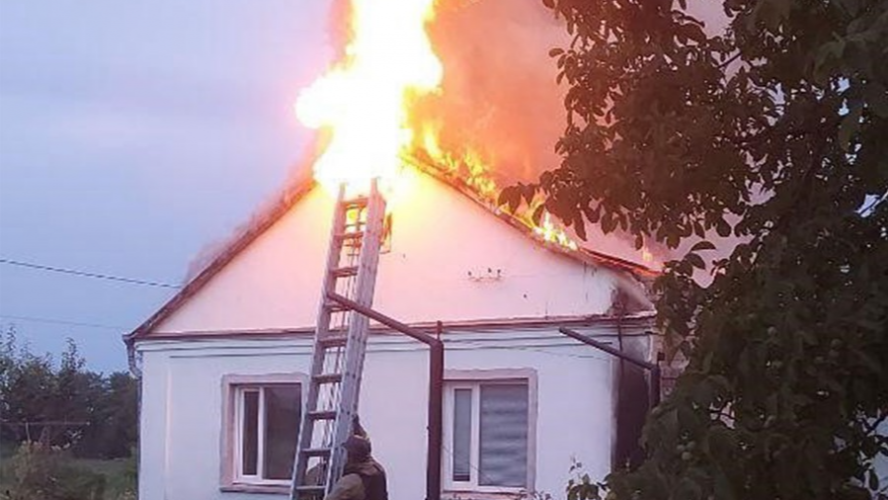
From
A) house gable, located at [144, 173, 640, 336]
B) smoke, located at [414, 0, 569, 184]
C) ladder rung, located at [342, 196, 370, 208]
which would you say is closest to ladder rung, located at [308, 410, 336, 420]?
ladder rung, located at [342, 196, 370, 208]

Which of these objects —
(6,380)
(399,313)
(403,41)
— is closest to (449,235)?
(399,313)

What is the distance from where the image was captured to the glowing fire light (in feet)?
43.8

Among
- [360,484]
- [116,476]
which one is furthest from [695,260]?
[116,476]

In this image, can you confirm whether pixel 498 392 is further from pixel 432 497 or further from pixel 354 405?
pixel 432 497

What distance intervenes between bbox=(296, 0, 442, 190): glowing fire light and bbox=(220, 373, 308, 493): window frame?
2681 millimetres

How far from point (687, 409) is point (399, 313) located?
10018 millimetres

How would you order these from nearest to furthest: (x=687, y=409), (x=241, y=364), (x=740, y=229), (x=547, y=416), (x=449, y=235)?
(x=687, y=409), (x=740, y=229), (x=547, y=416), (x=449, y=235), (x=241, y=364)

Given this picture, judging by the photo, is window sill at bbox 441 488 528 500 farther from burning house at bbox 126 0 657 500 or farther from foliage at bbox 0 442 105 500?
foliage at bbox 0 442 105 500

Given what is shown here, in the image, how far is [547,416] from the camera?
1317cm

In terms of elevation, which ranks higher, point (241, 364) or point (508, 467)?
point (241, 364)

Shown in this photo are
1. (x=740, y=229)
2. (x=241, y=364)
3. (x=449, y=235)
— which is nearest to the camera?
(x=740, y=229)

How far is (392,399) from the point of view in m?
14.3

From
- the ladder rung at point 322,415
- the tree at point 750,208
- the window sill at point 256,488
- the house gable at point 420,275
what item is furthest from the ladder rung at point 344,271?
the tree at point 750,208

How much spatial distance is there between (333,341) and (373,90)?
2.62 m
